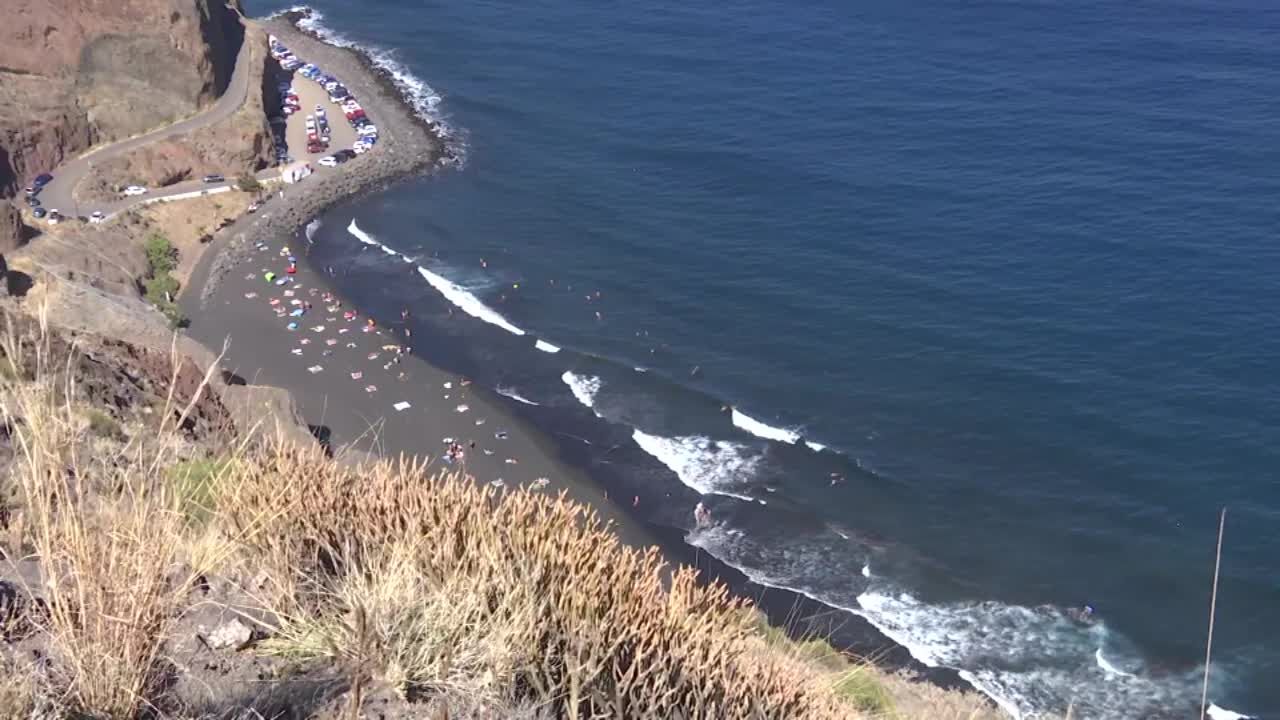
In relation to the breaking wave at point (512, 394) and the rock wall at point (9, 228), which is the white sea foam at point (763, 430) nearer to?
the breaking wave at point (512, 394)

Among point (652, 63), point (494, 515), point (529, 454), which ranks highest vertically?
point (494, 515)

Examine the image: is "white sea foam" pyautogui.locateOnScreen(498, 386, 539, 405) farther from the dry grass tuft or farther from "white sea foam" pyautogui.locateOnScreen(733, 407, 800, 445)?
the dry grass tuft

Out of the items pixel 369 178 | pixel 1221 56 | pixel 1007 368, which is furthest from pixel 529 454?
pixel 1221 56

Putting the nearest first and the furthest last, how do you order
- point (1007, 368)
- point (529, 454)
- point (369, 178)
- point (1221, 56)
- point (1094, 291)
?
point (529, 454)
point (1007, 368)
point (1094, 291)
point (369, 178)
point (1221, 56)

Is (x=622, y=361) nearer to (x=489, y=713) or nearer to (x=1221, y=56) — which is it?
(x=489, y=713)

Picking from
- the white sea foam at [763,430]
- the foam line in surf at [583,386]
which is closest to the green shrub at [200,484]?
the white sea foam at [763,430]

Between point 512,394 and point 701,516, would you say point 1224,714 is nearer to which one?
point 701,516

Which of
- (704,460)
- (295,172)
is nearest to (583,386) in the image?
(704,460)
